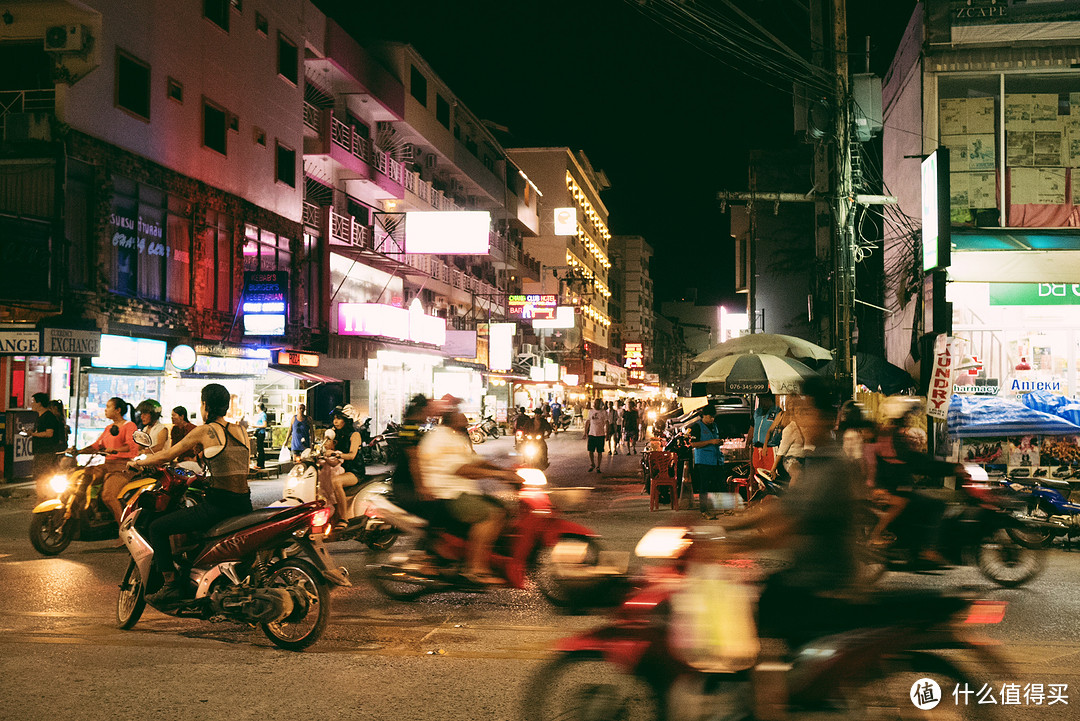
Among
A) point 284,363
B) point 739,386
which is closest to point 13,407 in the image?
point 284,363

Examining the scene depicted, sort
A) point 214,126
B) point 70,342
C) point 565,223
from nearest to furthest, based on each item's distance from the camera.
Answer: point 70,342 < point 214,126 < point 565,223

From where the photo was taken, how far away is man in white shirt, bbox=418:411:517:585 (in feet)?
25.5

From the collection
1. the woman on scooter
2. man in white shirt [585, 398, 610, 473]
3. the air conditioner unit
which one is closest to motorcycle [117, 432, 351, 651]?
the woman on scooter

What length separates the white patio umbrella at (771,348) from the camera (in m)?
17.2

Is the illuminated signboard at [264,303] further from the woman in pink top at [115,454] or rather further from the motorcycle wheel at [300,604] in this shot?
the motorcycle wheel at [300,604]

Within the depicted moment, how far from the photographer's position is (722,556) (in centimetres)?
418

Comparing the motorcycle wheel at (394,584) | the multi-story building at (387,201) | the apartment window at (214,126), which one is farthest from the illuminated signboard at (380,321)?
the motorcycle wheel at (394,584)

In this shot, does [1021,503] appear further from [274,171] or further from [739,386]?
[274,171]

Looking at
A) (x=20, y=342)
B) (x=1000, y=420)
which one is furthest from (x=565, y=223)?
(x=1000, y=420)

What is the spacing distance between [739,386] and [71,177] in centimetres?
1505

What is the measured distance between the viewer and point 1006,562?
8.80 metres

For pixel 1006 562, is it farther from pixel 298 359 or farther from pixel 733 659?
pixel 298 359

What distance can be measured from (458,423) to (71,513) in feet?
18.1

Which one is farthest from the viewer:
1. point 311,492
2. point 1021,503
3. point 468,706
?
point 311,492
